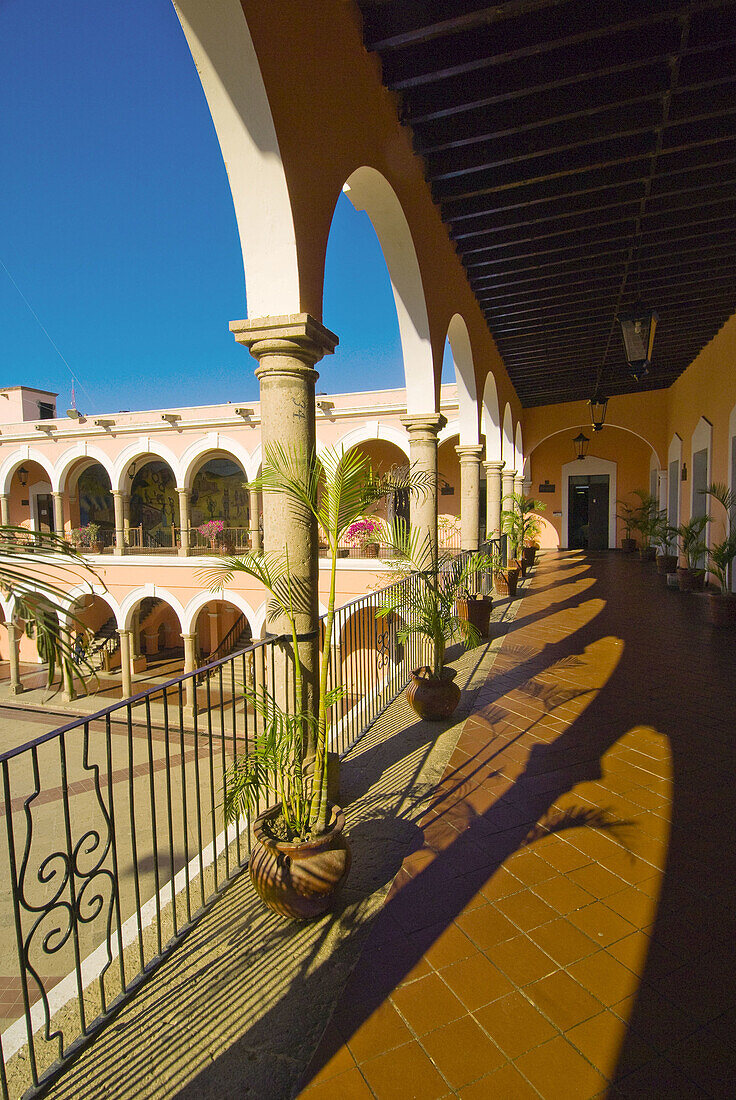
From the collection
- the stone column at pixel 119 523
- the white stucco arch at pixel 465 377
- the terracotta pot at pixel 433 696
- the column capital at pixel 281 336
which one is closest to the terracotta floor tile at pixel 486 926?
the terracotta pot at pixel 433 696

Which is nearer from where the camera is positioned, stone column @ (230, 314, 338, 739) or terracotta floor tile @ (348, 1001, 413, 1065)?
terracotta floor tile @ (348, 1001, 413, 1065)

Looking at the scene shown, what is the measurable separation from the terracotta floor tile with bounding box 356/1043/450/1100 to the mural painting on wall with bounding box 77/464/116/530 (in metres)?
21.2

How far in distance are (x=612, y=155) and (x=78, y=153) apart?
16.1 ft

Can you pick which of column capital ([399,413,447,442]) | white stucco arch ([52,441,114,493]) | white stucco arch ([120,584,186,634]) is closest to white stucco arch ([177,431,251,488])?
white stucco arch ([52,441,114,493])

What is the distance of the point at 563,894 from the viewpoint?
233 centimetres

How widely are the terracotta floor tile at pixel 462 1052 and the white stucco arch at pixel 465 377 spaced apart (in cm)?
622

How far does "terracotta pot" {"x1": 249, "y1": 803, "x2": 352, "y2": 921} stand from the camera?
86.6 inches

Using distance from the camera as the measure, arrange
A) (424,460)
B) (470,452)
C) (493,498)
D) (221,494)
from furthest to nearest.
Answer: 1. (221,494)
2. (493,498)
3. (470,452)
4. (424,460)

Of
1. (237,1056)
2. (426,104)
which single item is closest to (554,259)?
(426,104)

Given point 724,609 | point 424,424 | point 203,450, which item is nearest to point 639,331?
point 424,424

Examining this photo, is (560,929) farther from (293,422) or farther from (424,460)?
(424,460)

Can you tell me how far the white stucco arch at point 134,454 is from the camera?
55.8 feet

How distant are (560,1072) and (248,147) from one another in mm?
3532

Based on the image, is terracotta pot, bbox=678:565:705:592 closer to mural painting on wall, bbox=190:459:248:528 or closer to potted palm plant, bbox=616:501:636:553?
potted palm plant, bbox=616:501:636:553
